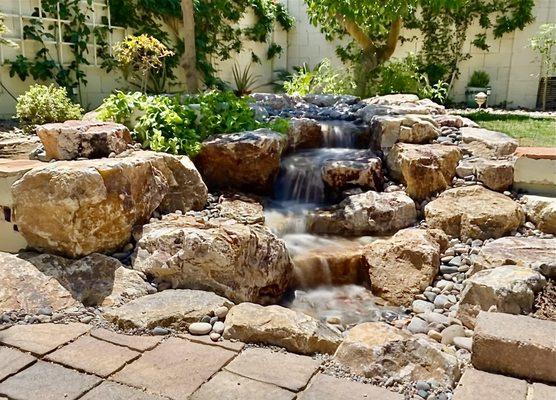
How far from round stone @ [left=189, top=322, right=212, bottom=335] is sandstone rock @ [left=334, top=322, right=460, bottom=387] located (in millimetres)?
596

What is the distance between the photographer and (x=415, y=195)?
4.11 meters

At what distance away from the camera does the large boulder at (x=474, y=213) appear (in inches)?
136

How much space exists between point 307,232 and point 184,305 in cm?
184

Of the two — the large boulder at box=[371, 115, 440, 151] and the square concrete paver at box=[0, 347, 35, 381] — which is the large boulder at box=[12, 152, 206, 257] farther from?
the large boulder at box=[371, 115, 440, 151]

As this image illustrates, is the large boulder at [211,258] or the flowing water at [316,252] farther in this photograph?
the flowing water at [316,252]

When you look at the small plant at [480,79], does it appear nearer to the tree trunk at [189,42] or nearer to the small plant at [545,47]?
the small plant at [545,47]

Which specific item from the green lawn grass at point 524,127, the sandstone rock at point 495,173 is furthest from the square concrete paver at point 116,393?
the green lawn grass at point 524,127

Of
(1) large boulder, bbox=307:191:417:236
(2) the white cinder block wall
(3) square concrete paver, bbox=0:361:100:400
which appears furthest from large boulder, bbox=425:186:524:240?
(2) the white cinder block wall

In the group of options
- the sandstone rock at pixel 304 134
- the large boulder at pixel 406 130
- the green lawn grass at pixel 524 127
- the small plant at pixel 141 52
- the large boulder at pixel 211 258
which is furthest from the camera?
the small plant at pixel 141 52

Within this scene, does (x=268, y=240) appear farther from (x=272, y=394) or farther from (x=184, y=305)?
(x=272, y=394)

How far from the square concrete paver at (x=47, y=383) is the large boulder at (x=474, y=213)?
279 centimetres

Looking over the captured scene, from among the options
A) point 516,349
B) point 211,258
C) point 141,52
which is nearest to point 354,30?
point 141,52

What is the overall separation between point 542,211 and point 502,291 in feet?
4.61

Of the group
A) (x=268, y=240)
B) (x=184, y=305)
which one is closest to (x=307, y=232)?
(x=268, y=240)
